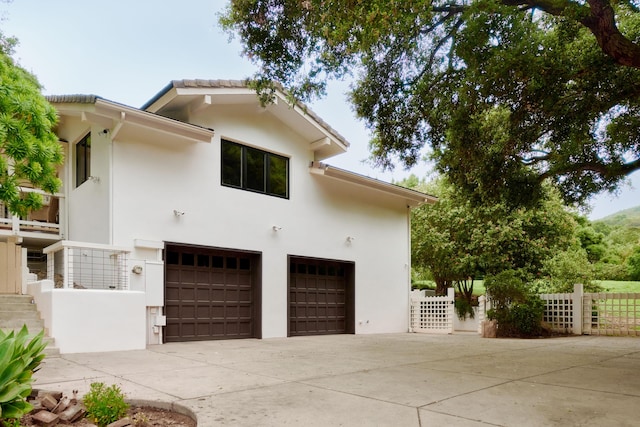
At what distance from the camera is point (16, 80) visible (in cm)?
752

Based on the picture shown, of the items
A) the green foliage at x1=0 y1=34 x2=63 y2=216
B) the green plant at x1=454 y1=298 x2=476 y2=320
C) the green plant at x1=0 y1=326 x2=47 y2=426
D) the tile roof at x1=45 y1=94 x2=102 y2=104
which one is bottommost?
the green plant at x1=454 y1=298 x2=476 y2=320

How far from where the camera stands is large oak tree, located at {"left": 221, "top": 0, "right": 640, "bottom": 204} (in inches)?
274

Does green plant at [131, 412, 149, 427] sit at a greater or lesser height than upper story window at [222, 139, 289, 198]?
lesser

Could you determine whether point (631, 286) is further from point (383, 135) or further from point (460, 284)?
point (383, 135)

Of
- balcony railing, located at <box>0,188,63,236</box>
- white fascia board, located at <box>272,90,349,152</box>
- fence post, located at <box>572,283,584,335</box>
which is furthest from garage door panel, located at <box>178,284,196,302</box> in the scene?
fence post, located at <box>572,283,584,335</box>

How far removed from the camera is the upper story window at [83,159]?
11555mm

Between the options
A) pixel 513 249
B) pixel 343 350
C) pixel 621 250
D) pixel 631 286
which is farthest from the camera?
pixel 621 250

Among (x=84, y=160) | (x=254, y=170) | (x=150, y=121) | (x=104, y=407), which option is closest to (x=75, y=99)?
(x=150, y=121)

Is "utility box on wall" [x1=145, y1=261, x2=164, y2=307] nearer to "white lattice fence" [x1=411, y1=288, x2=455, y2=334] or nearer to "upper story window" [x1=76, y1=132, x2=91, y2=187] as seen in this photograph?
"upper story window" [x1=76, y1=132, x2=91, y2=187]

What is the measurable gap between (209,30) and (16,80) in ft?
11.1

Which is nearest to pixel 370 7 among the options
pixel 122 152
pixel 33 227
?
pixel 122 152

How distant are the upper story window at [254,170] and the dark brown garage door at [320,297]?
7.13 feet

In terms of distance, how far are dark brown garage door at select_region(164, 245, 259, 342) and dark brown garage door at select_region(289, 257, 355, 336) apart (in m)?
1.46

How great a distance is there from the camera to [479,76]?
24.9ft
